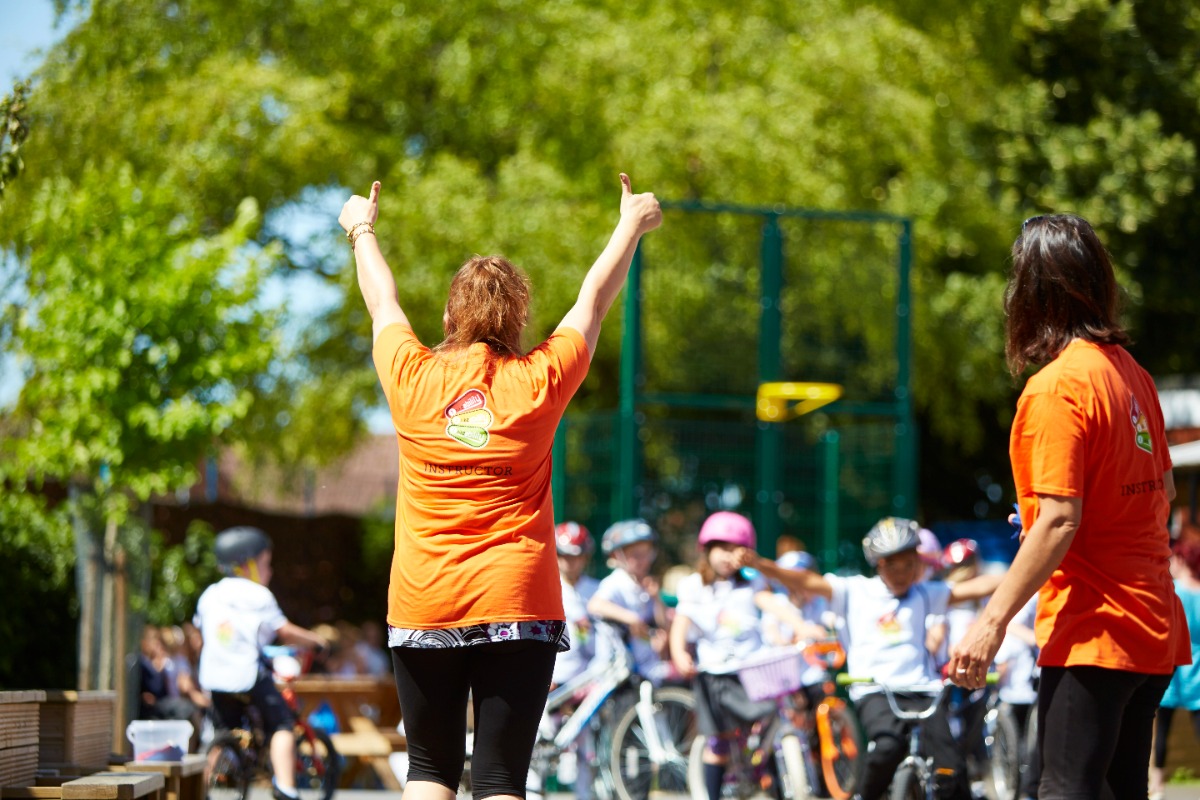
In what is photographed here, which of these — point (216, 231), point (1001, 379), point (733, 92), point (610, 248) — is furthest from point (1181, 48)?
point (610, 248)

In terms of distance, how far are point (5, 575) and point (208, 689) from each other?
493cm

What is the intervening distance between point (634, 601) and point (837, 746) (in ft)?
5.15

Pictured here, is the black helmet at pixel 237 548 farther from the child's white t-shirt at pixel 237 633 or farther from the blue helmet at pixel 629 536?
the blue helmet at pixel 629 536

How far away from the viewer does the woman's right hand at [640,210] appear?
4594mm

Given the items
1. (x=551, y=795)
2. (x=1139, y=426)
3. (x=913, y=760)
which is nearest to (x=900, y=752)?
(x=913, y=760)

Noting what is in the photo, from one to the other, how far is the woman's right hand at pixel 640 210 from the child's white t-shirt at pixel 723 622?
565cm

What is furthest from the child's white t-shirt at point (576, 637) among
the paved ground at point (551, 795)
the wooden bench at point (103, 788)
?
the wooden bench at point (103, 788)

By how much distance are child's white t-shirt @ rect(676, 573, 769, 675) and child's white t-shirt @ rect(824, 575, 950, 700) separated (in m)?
1.57

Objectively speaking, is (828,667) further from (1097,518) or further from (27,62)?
(27,62)

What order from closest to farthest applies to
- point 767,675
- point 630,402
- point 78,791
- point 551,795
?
point 78,791, point 767,675, point 551,795, point 630,402

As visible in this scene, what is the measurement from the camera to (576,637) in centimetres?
1109

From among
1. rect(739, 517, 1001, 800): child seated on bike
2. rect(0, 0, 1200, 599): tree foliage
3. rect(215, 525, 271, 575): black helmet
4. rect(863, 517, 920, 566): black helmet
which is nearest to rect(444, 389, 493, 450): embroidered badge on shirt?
rect(739, 517, 1001, 800): child seated on bike

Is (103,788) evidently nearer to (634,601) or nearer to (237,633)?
(237,633)

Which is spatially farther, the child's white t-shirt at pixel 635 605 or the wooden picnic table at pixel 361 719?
the wooden picnic table at pixel 361 719
